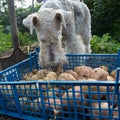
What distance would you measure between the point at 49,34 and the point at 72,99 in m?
0.93

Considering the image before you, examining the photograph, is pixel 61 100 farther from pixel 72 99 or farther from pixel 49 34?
pixel 49 34

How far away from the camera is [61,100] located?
1978 millimetres

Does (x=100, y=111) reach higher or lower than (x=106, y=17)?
lower

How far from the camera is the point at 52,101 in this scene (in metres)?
2.03

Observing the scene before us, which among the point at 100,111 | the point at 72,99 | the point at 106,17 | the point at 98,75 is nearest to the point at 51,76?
the point at 98,75

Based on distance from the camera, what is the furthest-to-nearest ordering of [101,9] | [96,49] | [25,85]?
1. [101,9]
2. [96,49]
3. [25,85]

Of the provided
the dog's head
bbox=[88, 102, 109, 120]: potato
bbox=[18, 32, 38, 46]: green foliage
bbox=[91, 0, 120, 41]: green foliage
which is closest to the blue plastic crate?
bbox=[88, 102, 109, 120]: potato

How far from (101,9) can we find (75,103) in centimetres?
490

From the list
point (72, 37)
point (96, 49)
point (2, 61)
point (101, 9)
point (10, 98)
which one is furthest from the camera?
point (101, 9)

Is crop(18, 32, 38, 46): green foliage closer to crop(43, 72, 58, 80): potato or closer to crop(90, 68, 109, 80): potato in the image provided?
crop(43, 72, 58, 80): potato

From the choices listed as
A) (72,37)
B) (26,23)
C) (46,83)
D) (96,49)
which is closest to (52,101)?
(46,83)

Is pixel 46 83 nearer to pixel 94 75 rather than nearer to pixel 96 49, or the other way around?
pixel 94 75

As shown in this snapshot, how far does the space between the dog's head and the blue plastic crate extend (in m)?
0.55

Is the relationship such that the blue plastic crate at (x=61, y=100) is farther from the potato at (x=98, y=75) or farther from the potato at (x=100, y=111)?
the potato at (x=98, y=75)
